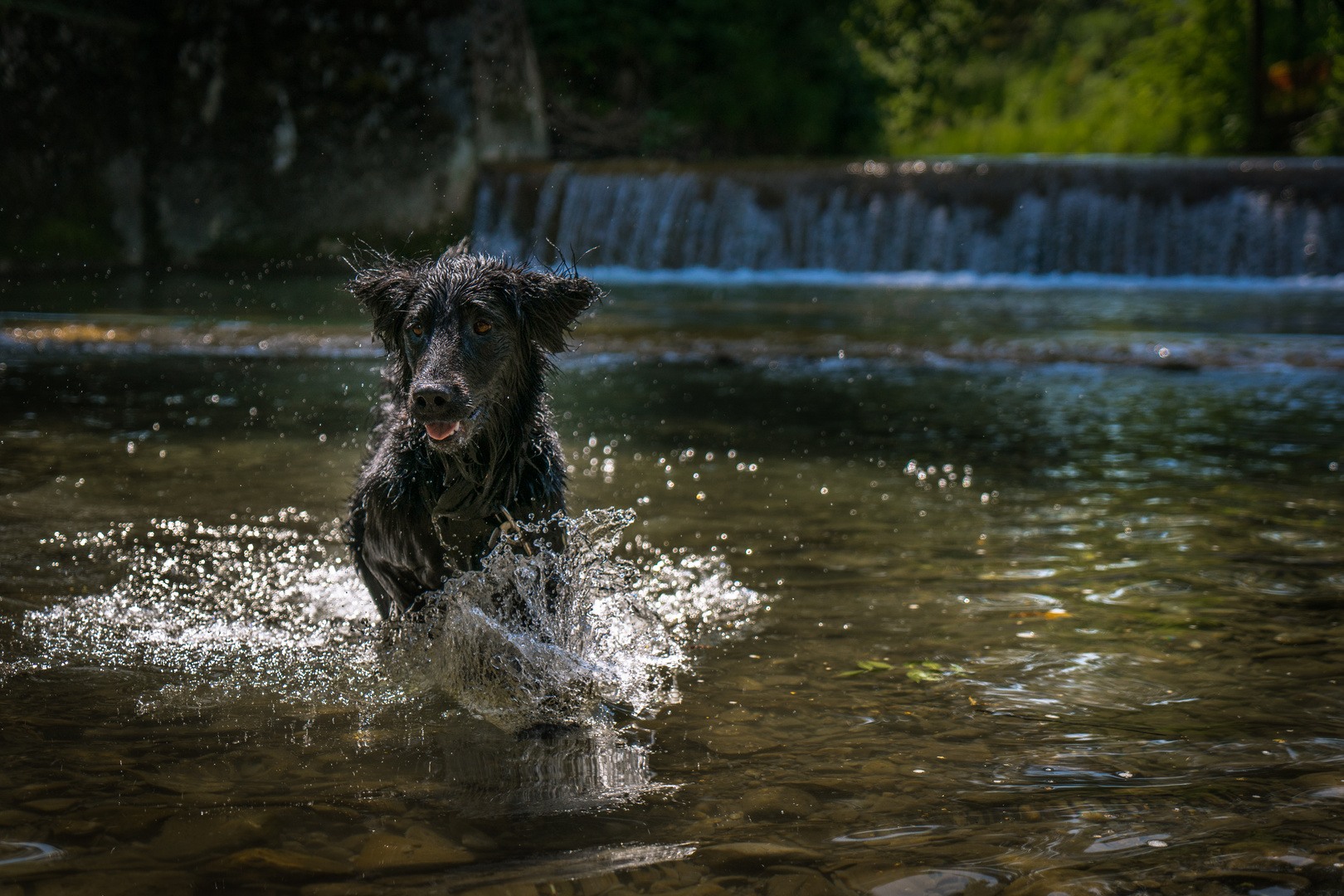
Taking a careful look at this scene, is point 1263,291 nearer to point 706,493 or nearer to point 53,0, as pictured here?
point 706,493

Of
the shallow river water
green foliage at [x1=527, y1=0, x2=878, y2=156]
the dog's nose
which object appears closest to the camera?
the shallow river water

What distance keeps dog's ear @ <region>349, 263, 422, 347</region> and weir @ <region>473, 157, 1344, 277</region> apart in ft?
48.5

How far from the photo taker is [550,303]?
13.3 feet

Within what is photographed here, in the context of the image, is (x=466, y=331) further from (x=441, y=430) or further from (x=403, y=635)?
(x=403, y=635)

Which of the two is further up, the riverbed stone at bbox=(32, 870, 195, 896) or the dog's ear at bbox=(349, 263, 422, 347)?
the dog's ear at bbox=(349, 263, 422, 347)

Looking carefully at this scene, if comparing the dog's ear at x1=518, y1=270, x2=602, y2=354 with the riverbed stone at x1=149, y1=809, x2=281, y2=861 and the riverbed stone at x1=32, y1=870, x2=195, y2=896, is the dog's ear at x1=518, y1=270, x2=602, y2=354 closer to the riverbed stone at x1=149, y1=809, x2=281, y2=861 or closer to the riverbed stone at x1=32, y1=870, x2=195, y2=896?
the riverbed stone at x1=149, y1=809, x2=281, y2=861

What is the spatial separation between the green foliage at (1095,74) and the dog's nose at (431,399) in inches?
1035

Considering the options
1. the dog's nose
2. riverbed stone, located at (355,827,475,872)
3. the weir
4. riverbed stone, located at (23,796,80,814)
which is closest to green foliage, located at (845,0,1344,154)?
the weir

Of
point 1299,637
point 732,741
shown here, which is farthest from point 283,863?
point 1299,637

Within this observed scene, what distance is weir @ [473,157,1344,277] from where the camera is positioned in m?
17.8

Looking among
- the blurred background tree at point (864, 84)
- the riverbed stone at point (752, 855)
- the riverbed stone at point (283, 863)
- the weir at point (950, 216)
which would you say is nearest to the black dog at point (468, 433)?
the riverbed stone at point (283, 863)

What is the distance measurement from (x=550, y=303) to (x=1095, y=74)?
109 ft

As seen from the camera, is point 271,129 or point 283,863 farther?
point 271,129

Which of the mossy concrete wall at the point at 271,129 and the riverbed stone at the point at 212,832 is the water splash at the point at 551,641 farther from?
the mossy concrete wall at the point at 271,129
